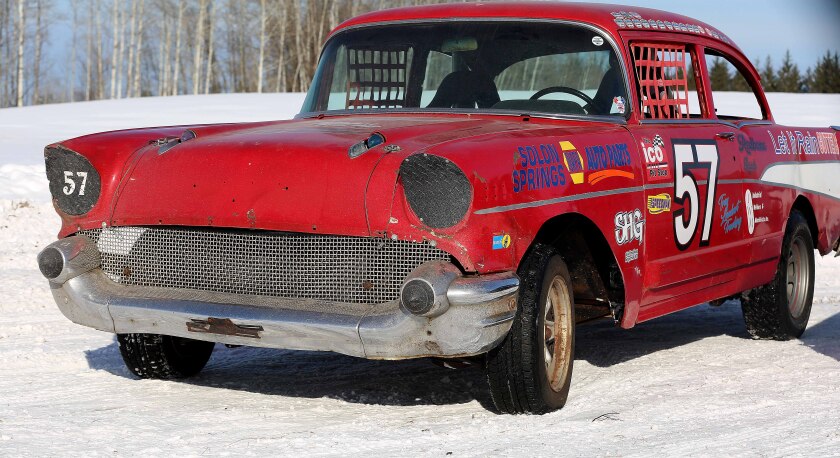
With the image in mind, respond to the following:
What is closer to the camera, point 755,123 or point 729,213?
point 729,213

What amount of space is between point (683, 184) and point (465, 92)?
1104mm

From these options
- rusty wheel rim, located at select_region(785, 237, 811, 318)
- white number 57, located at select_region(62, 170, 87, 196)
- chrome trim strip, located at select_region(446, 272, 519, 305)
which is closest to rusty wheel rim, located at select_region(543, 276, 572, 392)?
chrome trim strip, located at select_region(446, 272, 519, 305)

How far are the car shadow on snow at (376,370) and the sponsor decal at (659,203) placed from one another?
0.97 metres

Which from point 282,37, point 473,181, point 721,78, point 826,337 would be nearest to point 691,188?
point 473,181

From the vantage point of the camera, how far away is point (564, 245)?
16.6ft

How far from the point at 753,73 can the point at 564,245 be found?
3.09 meters

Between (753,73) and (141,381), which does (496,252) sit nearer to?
(141,381)

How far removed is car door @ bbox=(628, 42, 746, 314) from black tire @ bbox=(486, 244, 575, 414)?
0.83 meters

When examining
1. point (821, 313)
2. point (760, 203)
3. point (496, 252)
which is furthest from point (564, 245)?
point (821, 313)

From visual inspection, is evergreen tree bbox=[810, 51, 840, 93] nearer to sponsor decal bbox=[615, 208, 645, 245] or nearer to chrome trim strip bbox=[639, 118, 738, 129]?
chrome trim strip bbox=[639, 118, 738, 129]

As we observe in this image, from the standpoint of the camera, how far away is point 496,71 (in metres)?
5.73

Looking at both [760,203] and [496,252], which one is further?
[760,203]

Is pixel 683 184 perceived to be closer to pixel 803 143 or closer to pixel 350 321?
pixel 803 143

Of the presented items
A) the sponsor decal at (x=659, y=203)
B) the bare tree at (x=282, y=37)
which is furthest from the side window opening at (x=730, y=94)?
the bare tree at (x=282, y=37)
